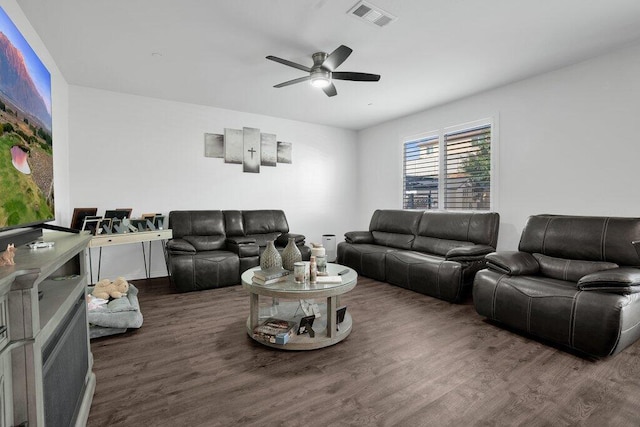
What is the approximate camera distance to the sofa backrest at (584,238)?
260 cm

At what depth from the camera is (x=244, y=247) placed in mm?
4273

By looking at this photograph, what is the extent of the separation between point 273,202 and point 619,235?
14.8 ft

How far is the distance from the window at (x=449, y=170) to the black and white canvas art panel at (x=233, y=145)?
2.86 m

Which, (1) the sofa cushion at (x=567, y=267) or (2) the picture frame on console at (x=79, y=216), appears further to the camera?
(2) the picture frame on console at (x=79, y=216)

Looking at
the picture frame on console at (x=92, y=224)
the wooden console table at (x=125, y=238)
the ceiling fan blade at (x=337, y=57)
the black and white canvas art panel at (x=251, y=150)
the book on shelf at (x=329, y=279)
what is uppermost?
the ceiling fan blade at (x=337, y=57)

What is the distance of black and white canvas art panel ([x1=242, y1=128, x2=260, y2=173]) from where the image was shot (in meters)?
5.23

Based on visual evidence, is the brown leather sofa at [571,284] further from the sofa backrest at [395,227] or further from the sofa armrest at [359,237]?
the sofa armrest at [359,237]

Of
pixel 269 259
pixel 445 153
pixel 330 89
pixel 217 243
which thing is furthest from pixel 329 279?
pixel 445 153

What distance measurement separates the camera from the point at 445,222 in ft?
14.1

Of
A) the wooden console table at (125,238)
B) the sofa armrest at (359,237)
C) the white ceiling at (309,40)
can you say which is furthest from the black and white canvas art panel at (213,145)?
the sofa armrest at (359,237)

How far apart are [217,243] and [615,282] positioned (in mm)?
4314

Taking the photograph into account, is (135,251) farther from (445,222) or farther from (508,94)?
(508,94)

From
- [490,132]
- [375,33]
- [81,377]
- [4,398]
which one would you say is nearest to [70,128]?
[81,377]

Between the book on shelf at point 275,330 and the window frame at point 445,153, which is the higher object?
the window frame at point 445,153
